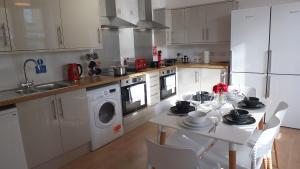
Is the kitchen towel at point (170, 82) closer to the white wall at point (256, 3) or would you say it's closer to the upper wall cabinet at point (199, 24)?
the upper wall cabinet at point (199, 24)

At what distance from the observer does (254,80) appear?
3.34 m

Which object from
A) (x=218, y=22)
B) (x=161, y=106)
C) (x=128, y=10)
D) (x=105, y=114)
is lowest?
(x=161, y=106)

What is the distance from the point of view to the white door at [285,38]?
115 inches

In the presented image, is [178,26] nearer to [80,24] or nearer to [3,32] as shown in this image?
[80,24]

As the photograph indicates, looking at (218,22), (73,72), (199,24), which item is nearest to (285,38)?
(218,22)

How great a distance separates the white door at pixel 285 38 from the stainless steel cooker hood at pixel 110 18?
2.10 metres

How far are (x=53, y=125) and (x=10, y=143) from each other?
0.44 meters

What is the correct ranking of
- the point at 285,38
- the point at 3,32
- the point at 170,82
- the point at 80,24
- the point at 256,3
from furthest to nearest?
the point at 170,82
the point at 256,3
the point at 285,38
the point at 80,24
the point at 3,32

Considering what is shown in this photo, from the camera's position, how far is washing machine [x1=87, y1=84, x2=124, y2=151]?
2779 mm

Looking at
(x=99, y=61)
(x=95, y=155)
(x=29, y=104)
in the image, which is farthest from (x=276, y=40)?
(x=29, y=104)

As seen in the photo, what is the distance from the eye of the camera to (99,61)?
3.49 meters

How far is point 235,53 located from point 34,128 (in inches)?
118

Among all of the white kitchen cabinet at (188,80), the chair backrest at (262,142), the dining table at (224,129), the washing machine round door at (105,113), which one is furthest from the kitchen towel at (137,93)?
the chair backrest at (262,142)

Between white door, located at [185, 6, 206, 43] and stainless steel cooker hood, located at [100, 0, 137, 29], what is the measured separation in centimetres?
140
